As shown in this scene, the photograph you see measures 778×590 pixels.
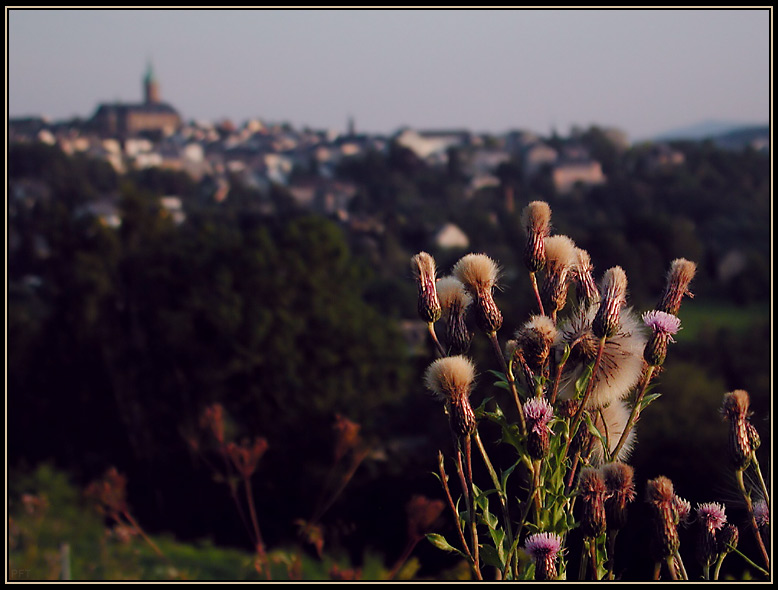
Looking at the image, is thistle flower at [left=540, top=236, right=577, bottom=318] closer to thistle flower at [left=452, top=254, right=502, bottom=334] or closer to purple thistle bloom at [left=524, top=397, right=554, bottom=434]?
thistle flower at [left=452, top=254, right=502, bottom=334]

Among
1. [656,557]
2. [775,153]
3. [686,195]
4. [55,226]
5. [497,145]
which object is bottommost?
[656,557]

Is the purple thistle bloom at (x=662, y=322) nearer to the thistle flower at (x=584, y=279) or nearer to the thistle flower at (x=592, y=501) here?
the thistle flower at (x=584, y=279)

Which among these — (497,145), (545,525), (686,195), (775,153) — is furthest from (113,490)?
(497,145)

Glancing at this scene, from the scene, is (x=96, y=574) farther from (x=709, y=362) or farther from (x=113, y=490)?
(x=709, y=362)

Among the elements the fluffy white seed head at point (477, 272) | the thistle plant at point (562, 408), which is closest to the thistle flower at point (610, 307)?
the thistle plant at point (562, 408)

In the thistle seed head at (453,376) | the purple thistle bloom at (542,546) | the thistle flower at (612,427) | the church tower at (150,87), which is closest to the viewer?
the purple thistle bloom at (542,546)
